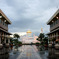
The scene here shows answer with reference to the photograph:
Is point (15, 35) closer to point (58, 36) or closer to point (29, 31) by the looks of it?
point (58, 36)

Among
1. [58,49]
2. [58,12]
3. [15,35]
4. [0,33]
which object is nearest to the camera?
[58,49]

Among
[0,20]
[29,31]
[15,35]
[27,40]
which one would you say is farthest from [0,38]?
[29,31]

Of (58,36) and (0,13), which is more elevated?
(0,13)

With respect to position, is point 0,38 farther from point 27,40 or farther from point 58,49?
point 27,40

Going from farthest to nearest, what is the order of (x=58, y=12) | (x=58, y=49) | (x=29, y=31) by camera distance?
(x=29, y=31), (x=58, y=12), (x=58, y=49)

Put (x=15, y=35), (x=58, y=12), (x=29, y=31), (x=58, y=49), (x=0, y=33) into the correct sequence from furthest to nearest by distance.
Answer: (x=29, y=31), (x=15, y=35), (x=0, y=33), (x=58, y=12), (x=58, y=49)

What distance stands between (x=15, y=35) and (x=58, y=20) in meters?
40.7

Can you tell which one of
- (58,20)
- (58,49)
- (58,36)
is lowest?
(58,49)

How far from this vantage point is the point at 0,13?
140 feet

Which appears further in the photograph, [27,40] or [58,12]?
[27,40]

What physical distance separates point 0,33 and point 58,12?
20.5 m

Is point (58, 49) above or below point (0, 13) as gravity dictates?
below

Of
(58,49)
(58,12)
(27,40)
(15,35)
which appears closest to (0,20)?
(58,12)

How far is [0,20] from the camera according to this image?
47531mm
